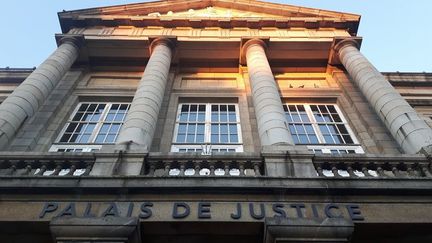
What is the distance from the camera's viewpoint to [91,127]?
14.0 metres

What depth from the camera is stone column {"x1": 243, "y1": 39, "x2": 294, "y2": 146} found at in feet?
34.4

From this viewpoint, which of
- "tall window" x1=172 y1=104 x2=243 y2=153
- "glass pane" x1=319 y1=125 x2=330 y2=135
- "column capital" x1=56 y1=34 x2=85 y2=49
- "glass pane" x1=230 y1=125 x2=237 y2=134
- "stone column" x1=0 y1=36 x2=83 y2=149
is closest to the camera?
"stone column" x1=0 y1=36 x2=83 y2=149

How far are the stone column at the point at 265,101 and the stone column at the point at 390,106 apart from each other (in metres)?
3.28

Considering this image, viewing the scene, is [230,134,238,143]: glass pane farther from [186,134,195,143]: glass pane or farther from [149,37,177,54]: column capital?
[149,37,177,54]: column capital

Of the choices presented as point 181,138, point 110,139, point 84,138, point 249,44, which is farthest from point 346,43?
point 84,138

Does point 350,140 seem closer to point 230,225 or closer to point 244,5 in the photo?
point 230,225

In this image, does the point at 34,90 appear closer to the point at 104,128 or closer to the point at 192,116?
the point at 104,128

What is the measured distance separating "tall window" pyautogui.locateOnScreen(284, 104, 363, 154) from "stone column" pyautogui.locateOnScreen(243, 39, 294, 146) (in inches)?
71.1

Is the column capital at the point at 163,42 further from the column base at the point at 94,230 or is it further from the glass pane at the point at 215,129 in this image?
the column base at the point at 94,230

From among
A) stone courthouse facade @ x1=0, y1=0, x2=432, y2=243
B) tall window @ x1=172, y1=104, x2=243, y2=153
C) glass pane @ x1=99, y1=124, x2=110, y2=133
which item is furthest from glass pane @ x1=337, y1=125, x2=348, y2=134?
glass pane @ x1=99, y1=124, x2=110, y2=133

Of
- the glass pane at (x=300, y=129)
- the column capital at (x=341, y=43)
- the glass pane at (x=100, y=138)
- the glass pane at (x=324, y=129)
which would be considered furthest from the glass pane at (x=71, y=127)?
the column capital at (x=341, y=43)

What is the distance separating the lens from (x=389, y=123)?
11.7 metres

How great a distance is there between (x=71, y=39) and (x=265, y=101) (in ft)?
32.3

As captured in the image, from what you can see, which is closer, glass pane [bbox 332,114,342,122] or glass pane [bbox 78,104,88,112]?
glass pane [bbox 332,114,342,122]
